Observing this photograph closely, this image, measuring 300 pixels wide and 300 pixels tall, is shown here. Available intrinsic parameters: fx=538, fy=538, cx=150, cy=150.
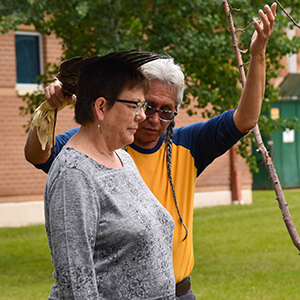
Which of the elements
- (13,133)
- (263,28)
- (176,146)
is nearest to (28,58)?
(13,133)

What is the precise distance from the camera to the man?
2533 millimetres

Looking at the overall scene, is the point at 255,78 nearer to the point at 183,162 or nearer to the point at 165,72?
the point at 165,72

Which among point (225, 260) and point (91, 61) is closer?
point (91, 61)

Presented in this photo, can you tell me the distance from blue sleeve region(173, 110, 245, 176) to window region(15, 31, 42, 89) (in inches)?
413

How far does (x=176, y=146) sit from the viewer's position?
2.75m

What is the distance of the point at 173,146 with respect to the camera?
108 inches

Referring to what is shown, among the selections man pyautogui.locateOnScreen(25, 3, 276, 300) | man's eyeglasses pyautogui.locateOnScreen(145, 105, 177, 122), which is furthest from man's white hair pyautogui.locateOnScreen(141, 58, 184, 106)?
man's eyeglasses pyautogui.locateOnScreen(145, 105, 177, 122)

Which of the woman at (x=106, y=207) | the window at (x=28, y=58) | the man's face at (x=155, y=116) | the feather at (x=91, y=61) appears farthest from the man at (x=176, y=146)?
the window at (x=28, y=58)

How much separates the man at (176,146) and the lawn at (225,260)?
4.24m

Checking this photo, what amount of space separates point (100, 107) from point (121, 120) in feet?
0.29

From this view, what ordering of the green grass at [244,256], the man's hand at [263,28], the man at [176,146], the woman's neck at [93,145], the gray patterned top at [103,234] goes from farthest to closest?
the green grass at [244,256] → the man at [176,146] → the man's hand at [263,28] → the woman's neck at [93,145] → the gray patterned top at [103,234]

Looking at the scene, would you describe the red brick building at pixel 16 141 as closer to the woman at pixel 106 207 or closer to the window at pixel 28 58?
the window at pixel 28 58

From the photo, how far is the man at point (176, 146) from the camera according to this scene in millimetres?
2533

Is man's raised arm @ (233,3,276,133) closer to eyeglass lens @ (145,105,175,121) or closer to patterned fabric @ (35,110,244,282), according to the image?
patterned fabric @ (35,110,244,282)
